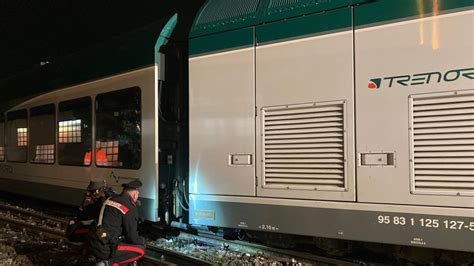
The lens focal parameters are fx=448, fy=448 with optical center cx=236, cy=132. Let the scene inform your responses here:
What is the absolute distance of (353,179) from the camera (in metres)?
4.34

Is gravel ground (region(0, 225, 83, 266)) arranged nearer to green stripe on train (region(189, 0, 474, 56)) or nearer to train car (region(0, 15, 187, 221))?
train car (region(0, 15, 187, 221))

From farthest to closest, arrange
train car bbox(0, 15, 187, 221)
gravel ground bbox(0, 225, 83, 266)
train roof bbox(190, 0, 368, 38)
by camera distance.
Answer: train car bbox(0, 15, 187, 221), gravel ground bbox(0, 225, 83, 266), train roof bbox(190, 0, 368, 38)

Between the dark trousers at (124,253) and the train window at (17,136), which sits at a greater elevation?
the train window at (17,136)

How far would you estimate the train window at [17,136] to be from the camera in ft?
34.8

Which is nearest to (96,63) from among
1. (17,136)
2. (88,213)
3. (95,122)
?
(95,122)

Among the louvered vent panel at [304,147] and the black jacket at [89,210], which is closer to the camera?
the louvered vent panel at [304,147]

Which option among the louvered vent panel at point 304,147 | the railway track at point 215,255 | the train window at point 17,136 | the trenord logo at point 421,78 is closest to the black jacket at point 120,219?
the railway track at point 215,255

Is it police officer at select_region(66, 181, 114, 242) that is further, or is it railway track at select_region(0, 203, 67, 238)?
railway track at select_region(0, 203, 67, 238)

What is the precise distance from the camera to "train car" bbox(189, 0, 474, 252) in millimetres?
3883

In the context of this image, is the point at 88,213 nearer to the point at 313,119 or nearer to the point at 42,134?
the point at 313,119

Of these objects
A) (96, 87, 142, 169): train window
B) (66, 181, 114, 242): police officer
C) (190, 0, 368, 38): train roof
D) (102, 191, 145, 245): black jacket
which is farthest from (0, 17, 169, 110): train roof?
(102, 191, 145, 245): black jacket

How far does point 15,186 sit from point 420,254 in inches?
394

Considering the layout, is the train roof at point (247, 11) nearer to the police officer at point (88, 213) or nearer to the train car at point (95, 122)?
the train car at point (95, 122)

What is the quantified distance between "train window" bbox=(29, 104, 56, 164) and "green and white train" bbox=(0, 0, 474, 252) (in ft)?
10.3
